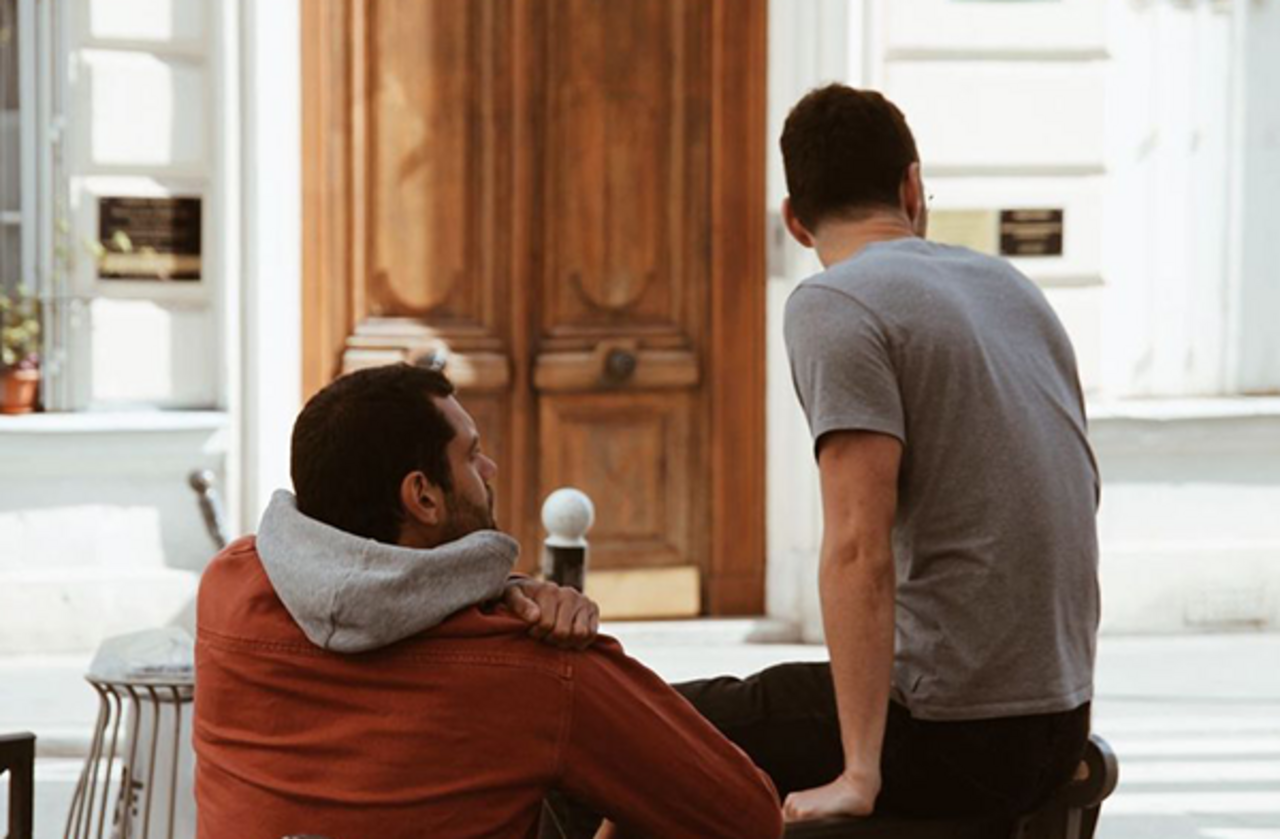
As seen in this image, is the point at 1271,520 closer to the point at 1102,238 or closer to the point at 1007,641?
the point at 1102,238

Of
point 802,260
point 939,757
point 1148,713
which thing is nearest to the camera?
point 939,757

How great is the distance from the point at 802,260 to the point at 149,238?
8.19 ft

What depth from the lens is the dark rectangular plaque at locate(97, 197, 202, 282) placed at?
30.2 feet

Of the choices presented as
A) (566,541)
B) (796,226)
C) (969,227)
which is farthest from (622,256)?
(796,226)

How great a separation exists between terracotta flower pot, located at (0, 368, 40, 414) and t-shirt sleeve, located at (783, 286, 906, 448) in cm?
620

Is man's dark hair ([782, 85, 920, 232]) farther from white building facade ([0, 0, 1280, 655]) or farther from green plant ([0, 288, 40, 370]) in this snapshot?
green plant ([0, 288, 40, 370])

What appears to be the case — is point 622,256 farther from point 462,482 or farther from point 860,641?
point 462,482

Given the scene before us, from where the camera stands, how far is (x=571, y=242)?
976 cm

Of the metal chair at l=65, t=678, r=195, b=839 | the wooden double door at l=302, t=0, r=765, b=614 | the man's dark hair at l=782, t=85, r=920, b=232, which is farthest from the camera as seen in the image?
the wooden double door at l=302, t=0, r=765, b=614

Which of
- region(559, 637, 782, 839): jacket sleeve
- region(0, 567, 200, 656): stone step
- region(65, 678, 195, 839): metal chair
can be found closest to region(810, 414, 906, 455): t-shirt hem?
region(559, 637, 782, 839): jacket sleeve

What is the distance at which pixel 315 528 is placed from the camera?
2885 millimetres

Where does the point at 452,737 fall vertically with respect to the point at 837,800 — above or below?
above

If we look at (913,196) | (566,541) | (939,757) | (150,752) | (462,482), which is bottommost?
(150,752)

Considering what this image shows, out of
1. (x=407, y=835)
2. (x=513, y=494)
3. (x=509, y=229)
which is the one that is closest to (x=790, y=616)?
(x=513, y=494)
